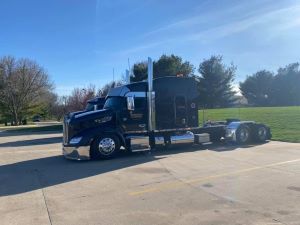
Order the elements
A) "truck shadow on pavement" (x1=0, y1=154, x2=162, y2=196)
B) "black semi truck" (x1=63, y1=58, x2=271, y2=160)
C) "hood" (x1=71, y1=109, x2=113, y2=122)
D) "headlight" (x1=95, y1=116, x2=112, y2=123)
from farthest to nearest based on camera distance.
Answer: "headlight" (x1=95, y1=116, x2=112, y2=123) < "hood" (x1=71, y1=109, x2=113, y2=122) < "black semi truck" (x1=63, y1=58, x2=271, y2=160) < "truck shadow on pavement" (x1=0, y1=154, x2=162, y2=196)

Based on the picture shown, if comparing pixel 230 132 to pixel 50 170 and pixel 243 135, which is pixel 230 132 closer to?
pixel 243 135

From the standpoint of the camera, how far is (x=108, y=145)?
522 inches

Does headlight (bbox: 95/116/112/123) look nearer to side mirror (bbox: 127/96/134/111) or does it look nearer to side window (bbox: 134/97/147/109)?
side mirror (bbox: 127/96/134/111)

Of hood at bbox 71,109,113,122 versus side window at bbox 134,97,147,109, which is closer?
hood at bbox 71,109,113,122

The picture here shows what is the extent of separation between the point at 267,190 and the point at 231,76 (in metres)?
53.0

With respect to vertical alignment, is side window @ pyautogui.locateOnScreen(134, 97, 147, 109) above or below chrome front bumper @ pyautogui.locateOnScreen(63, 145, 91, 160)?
above

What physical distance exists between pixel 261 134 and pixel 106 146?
23.9 feet

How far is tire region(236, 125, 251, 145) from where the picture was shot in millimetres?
16391

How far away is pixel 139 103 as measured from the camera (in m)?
14.5

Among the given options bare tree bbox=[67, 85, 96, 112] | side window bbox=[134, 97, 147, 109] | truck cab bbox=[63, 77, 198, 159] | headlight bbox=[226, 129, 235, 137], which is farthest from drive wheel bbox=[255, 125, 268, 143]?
bare tree bbox=[67, 85, 96, 112]

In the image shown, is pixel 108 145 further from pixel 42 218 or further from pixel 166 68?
pixel 166 68

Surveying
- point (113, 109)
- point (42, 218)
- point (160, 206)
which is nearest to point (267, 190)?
point (160, 206)

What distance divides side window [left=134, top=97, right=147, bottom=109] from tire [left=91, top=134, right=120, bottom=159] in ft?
5.11

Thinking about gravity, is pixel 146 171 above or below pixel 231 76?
below
